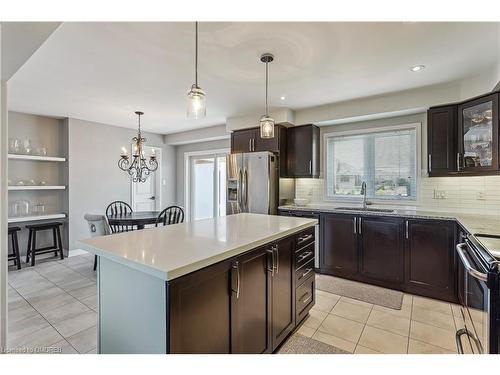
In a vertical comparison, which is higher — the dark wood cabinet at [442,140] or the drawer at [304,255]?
the dark wood cabinet at [442,140]

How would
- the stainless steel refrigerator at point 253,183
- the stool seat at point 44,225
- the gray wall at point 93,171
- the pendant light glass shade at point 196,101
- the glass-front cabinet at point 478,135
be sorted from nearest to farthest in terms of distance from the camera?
the pendant light glass shade at point 196,101 < the glass-front cabinet at point 478,135 < the stainless steel refrigerator at point 253,183 < the stool seat at point 44,225 < the gray wall at point 93,171

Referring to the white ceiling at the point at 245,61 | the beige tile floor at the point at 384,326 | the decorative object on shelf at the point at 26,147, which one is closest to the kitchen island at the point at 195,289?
the beige tile floor at the point at 384,326

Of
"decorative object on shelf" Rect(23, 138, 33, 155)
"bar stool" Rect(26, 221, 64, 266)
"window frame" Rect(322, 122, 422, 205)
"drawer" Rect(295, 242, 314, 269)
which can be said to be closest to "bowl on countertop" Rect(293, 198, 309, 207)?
"window frame" Rect(322, 122, 422, 205)

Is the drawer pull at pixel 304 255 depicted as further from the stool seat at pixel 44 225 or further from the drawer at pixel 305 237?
the stool seat at pixel 44 225

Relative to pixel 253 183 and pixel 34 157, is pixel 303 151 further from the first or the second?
pixel 34 157

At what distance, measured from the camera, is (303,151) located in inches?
162

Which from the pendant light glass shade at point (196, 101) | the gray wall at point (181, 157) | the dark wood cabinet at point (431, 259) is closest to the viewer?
the pendant light glass shade at point (196, 101)

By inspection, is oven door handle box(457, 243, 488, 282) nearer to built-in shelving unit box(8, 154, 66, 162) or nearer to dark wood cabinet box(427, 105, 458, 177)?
dark wood cabinet box(427, 105, 458, 177)

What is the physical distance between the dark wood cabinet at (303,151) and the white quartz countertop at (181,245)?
6.77 ft

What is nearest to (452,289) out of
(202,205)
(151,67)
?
(151,67)

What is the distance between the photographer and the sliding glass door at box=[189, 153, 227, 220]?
6012 millimetres

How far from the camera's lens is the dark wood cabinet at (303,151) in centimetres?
405

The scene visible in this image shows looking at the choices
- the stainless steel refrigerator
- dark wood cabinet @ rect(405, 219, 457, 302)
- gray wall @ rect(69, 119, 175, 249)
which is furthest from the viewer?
gray wall @ rect(69, 119, 175, 249)

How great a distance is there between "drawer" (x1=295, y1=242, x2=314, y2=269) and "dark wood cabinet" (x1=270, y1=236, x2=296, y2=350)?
0.11 metres
